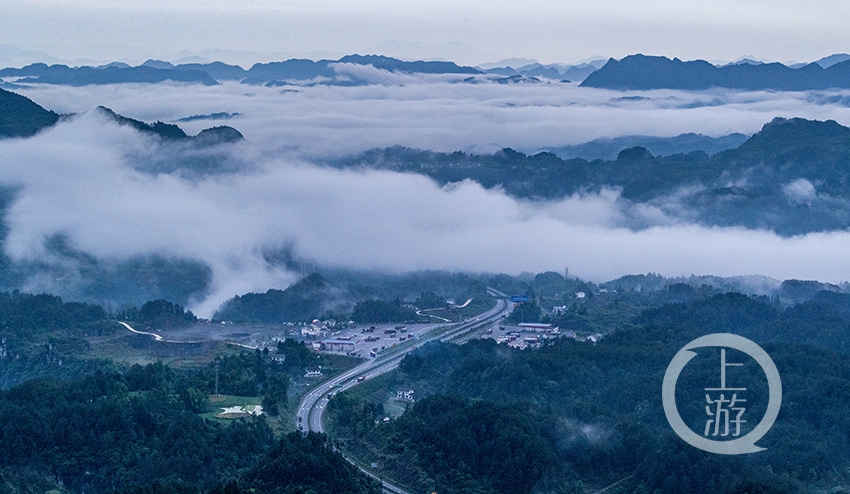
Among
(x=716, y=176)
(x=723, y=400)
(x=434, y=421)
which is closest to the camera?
(x=434, y=421)

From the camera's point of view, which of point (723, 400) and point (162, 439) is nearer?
point (162, 439)

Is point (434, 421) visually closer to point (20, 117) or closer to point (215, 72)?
→ point (20, 117)

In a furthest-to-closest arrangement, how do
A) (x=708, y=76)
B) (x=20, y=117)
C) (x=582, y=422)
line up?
(x=708, y=76) → (x=20, y=117) → (x=582, y=422)

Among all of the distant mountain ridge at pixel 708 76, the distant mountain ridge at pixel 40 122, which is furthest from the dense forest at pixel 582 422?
the distant mountain ridge at pixel 708 76

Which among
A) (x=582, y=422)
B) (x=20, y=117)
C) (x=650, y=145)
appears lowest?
(x=650, y=145)

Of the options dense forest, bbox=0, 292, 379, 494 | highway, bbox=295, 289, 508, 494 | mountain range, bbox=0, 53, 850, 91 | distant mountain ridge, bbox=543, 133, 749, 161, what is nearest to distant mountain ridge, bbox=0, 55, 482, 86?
mountain range, bbox=0, 53, 850, 91

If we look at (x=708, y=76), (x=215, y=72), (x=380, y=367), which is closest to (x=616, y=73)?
(x=708, y=76)

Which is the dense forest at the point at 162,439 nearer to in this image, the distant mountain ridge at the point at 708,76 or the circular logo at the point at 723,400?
the circular logo at the point at 723,400

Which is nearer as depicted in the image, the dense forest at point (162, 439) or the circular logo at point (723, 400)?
the dense forest at point (162, 439)
